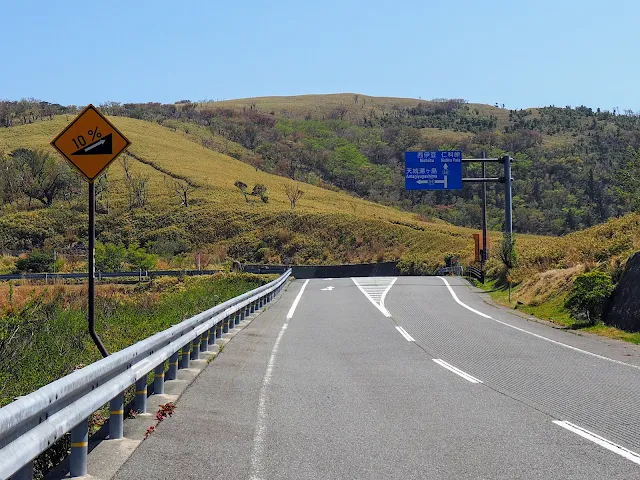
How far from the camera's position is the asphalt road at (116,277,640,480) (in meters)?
6.47

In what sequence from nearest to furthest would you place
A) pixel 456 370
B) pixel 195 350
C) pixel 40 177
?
pixel 456 370, pixel 195 350, pixel 40 177

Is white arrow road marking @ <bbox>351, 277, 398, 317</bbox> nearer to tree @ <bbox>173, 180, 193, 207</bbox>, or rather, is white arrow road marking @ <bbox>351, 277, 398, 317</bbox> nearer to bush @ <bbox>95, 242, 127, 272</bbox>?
bush @ <bbox>95, 242, 127, 272</bbox>

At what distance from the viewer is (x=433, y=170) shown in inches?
1435

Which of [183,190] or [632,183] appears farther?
[183,190]

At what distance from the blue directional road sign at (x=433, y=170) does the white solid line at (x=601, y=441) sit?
28451 mm

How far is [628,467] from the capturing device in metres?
6.39

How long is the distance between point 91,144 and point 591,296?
14288mm

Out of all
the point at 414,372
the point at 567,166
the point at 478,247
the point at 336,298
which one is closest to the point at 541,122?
the point at 567,166

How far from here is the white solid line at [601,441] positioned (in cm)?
674

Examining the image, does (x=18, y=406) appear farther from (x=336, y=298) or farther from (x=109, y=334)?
(x=336, y=298)

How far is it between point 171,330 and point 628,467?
5706 millimetres

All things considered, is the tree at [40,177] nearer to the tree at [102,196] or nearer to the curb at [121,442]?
the tree at [102,196]

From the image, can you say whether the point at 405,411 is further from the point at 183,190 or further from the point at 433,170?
the point at 183,190

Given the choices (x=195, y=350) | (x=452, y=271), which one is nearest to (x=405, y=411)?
(x=195, y=350)
